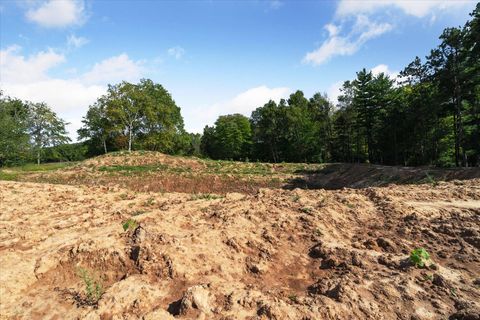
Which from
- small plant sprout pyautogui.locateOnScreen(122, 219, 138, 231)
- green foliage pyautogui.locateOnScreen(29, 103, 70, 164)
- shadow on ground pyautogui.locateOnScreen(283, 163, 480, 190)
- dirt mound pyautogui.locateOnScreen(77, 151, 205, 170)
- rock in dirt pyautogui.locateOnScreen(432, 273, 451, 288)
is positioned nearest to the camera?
rock in dirt pyautogui.locateOnScreen(432, 273, 451, 288)

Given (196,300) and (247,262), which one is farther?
(247,262)

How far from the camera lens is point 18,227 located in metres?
8.72

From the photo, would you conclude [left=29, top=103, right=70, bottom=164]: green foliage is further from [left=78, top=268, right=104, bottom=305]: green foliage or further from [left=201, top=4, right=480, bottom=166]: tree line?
[left=78, top=268, right=104, bottom=305]: green foliage

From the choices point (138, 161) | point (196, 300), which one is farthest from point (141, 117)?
point (196, 300)

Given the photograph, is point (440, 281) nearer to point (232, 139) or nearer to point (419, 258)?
point (419, 258)

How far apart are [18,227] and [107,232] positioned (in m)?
3.19

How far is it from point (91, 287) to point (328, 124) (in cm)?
5351

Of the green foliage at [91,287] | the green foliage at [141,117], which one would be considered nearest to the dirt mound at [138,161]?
the green foliage at [141,117]

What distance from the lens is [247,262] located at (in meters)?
6.22

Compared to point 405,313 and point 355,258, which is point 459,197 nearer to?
point 355,258

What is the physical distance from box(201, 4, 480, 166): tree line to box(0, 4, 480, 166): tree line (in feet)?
0.33

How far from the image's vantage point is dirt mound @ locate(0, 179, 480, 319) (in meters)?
4.90

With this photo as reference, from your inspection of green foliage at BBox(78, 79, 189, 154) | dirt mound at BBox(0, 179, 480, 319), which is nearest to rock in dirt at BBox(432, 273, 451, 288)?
dirt mound at BBox(0, 179, 480, 319)

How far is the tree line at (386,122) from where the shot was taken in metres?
24.5
